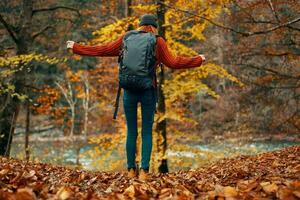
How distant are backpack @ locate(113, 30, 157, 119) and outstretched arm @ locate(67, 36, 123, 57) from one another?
265mm

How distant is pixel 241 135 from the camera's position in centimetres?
3456

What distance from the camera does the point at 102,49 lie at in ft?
19.1

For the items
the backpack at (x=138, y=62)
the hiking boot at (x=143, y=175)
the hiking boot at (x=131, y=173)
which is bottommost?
the hiking boot at (x=131, y=173)

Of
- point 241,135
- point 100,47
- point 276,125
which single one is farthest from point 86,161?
point 100,47

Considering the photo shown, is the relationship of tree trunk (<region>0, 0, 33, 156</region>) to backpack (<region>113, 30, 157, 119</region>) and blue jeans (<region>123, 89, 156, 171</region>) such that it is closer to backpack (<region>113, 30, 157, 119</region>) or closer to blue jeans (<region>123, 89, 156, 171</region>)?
blue jeans (<region>123, 89, 156, 171</region>)

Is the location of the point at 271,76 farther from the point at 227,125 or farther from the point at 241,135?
the point at 227,125

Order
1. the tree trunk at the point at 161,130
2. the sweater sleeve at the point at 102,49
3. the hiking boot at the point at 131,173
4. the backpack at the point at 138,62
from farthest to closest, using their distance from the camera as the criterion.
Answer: the tree trunk at the point at 161,130
the sweater sleeve at the point at 102,49
the hiking boot at the point at 131,173
the backpack at the point at 138,62

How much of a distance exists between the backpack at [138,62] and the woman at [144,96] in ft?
0.57

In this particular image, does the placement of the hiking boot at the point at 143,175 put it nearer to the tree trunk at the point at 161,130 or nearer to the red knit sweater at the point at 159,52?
the red knit sweater at the point at 159,52

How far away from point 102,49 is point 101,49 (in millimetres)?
14

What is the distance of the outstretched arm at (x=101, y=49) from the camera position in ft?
19.0

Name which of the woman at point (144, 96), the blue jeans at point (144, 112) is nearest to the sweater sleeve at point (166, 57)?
the woman at point (144, 96)

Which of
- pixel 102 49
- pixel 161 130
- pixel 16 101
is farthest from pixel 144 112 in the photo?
pixel 16 101

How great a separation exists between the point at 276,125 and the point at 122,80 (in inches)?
344
